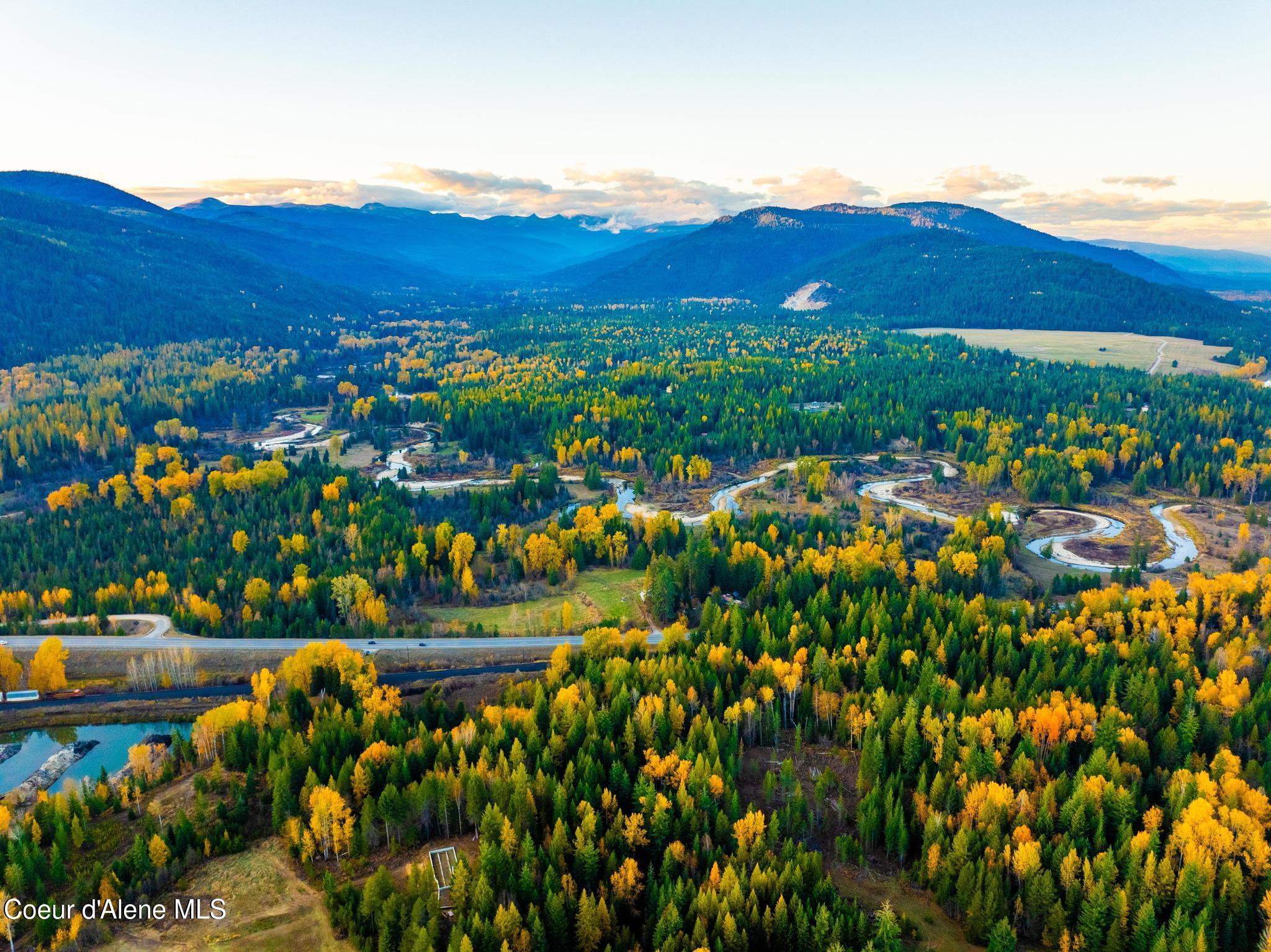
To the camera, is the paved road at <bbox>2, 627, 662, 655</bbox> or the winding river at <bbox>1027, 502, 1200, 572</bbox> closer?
the paved road at <bbox>2, 627, 662, 655</bbox>

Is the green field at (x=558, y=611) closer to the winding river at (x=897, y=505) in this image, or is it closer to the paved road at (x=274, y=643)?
the paved road at (x=274, y=643)

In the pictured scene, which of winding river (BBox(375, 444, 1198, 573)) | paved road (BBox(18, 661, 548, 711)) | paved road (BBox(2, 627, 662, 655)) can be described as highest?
winding river (BBox(375, 444, 1198, 573))

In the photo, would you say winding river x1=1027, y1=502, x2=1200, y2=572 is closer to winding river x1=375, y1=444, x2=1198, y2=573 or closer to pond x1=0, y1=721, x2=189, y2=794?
winding river x1=375, y1=444, x2=1198, y2=573

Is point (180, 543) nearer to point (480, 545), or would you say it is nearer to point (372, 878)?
point (480, 545)

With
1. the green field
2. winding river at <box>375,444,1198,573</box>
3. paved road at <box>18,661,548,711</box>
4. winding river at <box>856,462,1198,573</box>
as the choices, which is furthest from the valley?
winding river at <box>375,444,1198,573</box>

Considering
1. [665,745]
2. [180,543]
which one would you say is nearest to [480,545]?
[180,543]

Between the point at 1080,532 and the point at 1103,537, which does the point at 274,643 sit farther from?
the point at 1103,537
